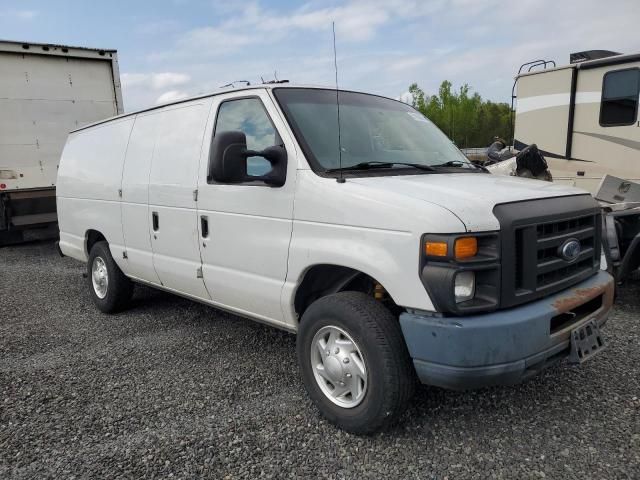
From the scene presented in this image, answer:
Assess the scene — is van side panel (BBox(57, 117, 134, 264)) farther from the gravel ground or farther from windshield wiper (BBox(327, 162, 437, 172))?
windshield wiper (BBox(327, 162, 437, 172))

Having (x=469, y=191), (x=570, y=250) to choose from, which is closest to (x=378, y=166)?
(x=469, y=191)

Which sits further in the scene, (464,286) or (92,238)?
(92,238)

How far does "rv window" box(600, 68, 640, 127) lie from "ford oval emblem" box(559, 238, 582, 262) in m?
5.78

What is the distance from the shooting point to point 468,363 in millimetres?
2584

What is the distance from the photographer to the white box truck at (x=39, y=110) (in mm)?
9125

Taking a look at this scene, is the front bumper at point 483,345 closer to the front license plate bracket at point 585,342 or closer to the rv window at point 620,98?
the front license plate bracket at point 585,342

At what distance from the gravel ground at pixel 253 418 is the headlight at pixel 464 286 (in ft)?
3.08

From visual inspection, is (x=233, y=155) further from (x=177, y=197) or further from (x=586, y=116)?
(x=586, y=116)

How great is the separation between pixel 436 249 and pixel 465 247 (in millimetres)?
144

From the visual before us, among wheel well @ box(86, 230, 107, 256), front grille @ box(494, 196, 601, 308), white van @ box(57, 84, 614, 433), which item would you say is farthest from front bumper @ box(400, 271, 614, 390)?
wheel well @ box(86, 230, 107, 256)

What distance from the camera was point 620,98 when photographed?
7.74 metres

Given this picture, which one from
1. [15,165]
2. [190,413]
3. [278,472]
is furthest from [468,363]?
[15,165]

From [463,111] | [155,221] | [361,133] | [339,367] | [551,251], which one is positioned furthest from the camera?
[463,111]

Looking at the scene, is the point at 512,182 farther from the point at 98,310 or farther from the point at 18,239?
the point at 18,239
